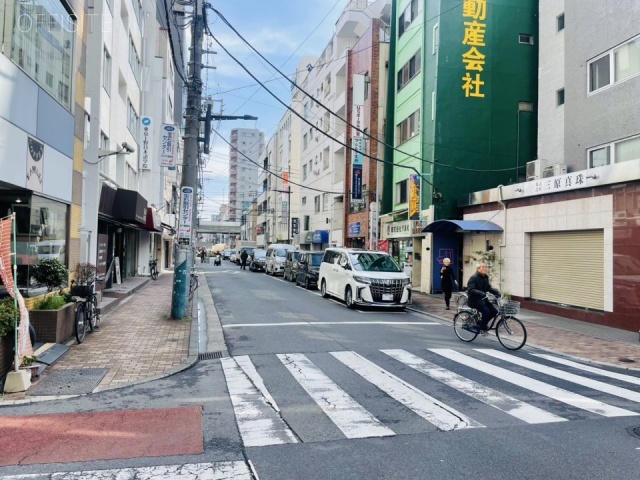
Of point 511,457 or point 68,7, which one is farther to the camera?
point 68,7

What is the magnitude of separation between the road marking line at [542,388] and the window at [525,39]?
18030 millimetres

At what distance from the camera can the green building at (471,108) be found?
2114cm

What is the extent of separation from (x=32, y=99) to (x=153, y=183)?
23866mm

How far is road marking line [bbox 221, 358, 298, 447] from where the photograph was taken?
15.4 feet

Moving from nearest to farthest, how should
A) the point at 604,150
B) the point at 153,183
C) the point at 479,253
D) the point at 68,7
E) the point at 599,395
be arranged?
the point at 599,395 < the point at 68,7 < the point at 604,150 < the point at 479,253 < the point at 153,183

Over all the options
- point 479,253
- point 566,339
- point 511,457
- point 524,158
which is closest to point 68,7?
point 511,457

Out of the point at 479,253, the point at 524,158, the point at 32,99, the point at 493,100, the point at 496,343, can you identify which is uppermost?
the point at 493,100

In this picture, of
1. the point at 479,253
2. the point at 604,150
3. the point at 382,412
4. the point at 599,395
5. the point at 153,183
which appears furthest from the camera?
the point at 153,183

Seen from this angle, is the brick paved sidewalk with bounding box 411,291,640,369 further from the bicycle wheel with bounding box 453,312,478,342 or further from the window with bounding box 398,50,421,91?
the window with bounding box 398,50,421,91

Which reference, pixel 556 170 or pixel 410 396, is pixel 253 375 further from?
pixel 556 170

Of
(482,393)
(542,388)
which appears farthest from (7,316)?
(542,388)

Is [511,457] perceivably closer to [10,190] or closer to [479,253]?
[10,190]

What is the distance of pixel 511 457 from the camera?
4.31 meters

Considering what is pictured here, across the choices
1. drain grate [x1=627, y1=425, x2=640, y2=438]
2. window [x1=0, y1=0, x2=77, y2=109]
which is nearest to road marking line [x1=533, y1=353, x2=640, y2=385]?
drain grate [x1=627, y1=425, x2=640, y2=438]
